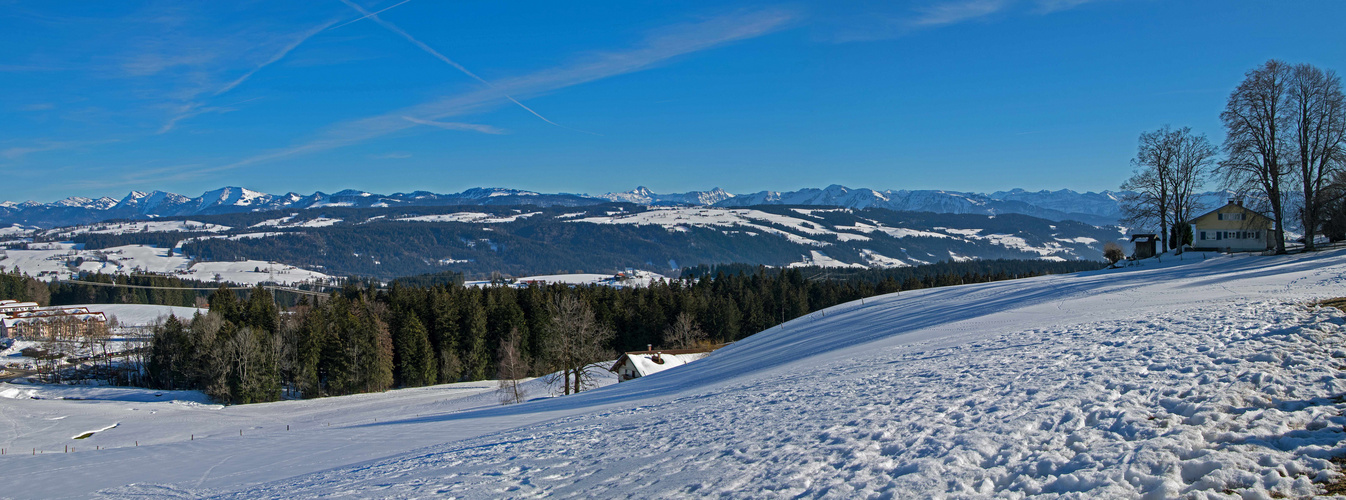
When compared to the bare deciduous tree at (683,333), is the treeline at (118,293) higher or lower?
higher

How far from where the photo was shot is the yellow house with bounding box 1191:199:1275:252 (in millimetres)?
46094

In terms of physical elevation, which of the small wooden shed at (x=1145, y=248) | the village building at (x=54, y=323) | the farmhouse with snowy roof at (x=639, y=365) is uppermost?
the small wooden shed at (x=1145, y=248)

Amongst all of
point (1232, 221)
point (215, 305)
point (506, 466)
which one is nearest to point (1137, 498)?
point (506, 466)

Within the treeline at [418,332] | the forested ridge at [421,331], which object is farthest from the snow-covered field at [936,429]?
the treeline at [418,332]

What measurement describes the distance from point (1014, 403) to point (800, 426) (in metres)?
3.44

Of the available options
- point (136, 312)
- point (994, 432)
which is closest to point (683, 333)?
point (994, 432)

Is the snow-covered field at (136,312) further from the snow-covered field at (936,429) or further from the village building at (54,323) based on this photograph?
the snow-covered field at (936,429)

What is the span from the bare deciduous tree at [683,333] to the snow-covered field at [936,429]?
49.2 metres

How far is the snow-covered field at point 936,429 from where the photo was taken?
8.05 m

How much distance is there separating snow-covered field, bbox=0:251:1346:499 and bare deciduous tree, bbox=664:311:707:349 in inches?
1936

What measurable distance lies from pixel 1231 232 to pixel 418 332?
6707 centimetres

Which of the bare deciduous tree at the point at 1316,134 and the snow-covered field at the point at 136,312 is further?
the snow-covered field at the point at 136,312

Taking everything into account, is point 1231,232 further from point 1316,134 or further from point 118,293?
point 118,293


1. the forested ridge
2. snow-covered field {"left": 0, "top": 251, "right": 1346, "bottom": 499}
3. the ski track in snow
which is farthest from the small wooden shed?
the ski track in snow
